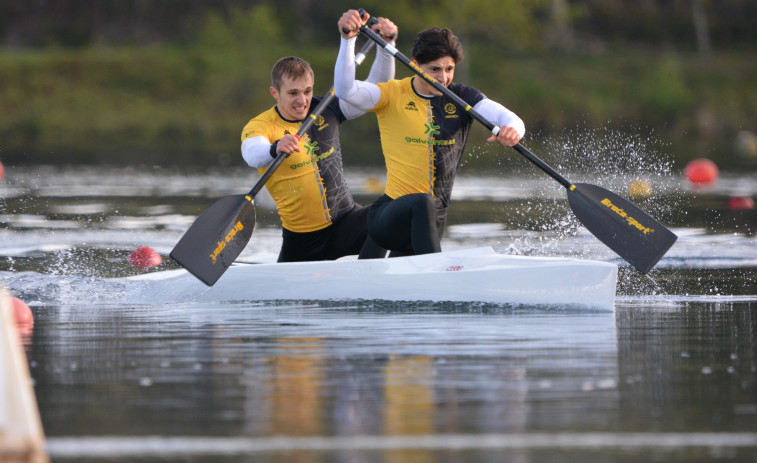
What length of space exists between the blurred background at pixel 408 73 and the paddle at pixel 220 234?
1488 centimetres

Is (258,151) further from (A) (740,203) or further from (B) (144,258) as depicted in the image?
(A) (740,203)

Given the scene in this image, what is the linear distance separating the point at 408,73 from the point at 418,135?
24945mm

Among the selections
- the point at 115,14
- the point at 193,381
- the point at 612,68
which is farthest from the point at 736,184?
the point at 115,14

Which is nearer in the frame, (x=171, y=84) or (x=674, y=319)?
(x=674, y=319)

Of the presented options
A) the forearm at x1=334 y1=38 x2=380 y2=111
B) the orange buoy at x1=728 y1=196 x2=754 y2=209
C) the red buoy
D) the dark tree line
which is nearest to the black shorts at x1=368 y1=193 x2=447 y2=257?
the forearm at x1=334 y1=38 x2=380 y2=111

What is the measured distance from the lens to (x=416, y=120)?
7152 mm

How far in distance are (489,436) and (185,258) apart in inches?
138

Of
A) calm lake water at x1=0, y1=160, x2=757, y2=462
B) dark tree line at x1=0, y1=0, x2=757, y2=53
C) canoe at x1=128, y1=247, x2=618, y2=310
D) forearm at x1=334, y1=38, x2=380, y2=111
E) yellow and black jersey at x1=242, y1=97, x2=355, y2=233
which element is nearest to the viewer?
calm lake water at x1=0, y1=160, x2=757, y2=462

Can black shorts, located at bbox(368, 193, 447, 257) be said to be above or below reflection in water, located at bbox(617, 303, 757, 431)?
above

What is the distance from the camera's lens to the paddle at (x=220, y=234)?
23.4ft

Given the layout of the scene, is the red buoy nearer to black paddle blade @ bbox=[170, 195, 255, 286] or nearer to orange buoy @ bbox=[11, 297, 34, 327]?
orange buoy @ bbox=[11, 297, 34, 327]

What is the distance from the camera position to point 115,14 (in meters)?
47.2

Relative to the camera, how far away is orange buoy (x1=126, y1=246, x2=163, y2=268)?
9242 millimetres

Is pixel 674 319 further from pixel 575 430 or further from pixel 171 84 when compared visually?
pixel 171 84
